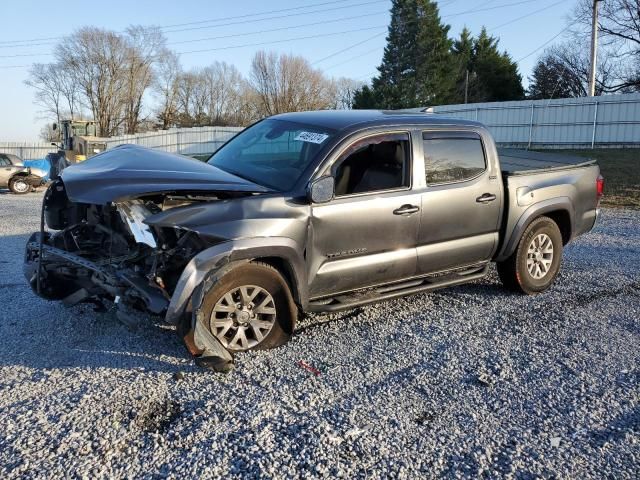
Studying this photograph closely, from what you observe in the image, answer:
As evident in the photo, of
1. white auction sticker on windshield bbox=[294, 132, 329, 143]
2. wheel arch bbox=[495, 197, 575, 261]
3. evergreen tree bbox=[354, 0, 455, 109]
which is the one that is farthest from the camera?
evergreen tree bbox=[354, 0, 455, 109]

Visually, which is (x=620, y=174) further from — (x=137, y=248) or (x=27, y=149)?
(x=27, y=149)

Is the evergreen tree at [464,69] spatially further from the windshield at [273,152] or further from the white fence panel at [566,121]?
the windshield at [273,152]

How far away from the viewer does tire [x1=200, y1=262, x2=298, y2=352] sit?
3.95 metres

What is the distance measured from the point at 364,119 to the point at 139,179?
205 cm

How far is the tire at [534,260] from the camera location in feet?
18.8

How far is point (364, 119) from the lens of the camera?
486cm

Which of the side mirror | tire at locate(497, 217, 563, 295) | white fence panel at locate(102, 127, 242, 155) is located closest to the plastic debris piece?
the side mirror

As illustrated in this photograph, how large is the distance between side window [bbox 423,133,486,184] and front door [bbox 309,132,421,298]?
0.26 metres

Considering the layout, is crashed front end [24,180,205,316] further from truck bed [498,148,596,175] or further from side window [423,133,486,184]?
truck bed [498,148,596,175]

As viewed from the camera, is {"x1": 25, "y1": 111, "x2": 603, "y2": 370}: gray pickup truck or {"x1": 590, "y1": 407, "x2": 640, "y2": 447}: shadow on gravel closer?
{"x1": 590, "y1": 407, "x2": 640, "y2": 447}: shadow on gravel

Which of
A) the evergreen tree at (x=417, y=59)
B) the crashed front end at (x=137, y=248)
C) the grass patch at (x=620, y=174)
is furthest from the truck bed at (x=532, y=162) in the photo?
the evergreen tree at (x=417, y=59)

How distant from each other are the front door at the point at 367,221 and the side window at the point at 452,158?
255 mm

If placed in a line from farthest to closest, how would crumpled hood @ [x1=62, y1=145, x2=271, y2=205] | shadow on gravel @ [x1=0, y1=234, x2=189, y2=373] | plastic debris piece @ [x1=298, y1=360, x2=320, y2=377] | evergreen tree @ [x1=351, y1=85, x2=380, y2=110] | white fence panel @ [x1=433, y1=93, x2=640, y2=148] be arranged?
evergreen tree @ [x1=351, y1=85, x2=380, y2=110] → white fence panel @ [x1=433, y1=93, x2=640, y2=148] → shadow on gravel @ [x1=0, y1=234, x2=189, y2=373] → plastic debris piece @ [x1=298, y1=360, x2=320, y2=377] → crumpled hood @ [x1=62, y1=145, x2=271, y2=205]

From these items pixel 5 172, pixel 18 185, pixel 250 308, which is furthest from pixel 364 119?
pixel 5 172
